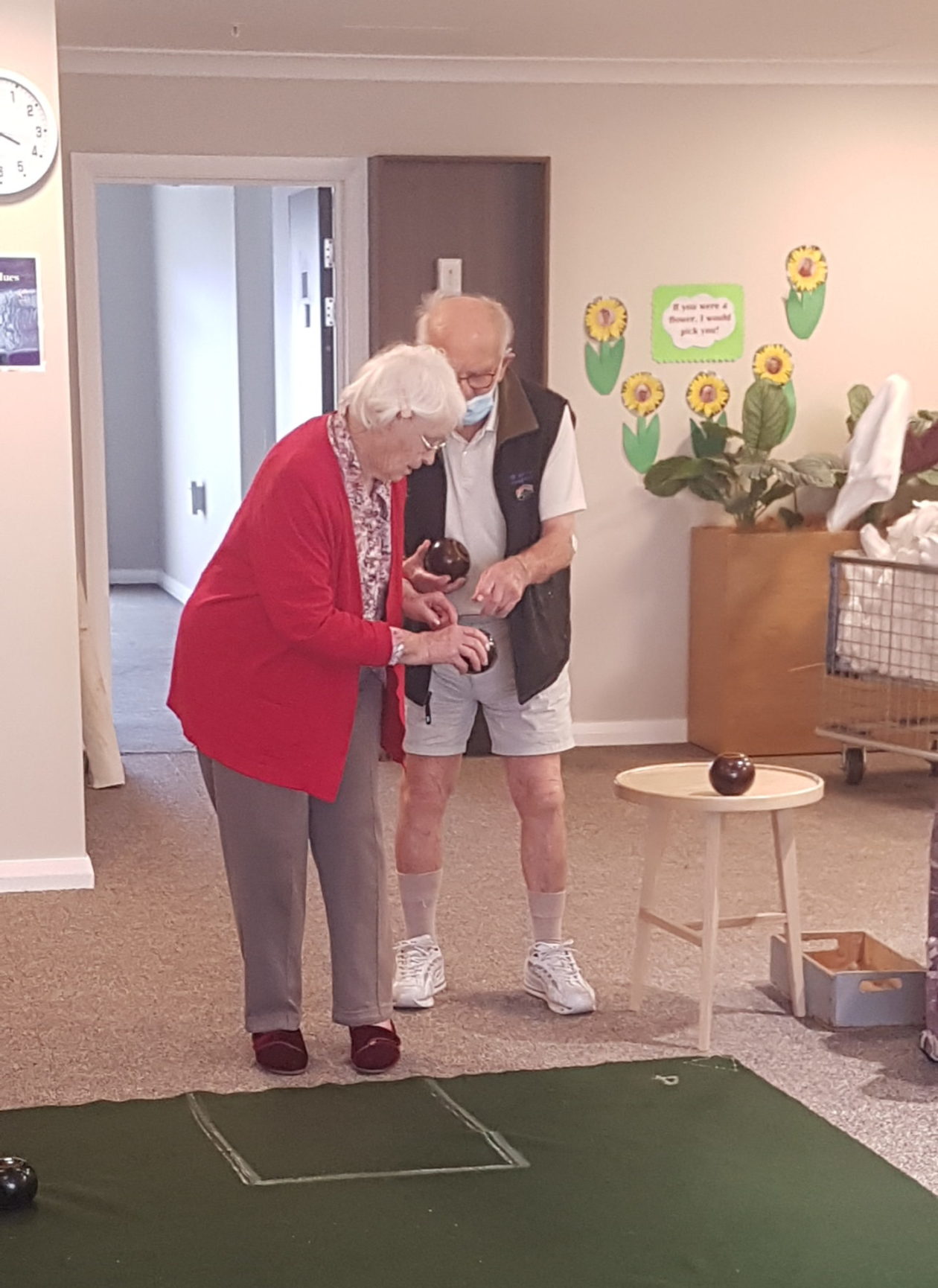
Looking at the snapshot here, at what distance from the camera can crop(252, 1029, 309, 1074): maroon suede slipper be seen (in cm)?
309

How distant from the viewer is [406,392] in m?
2.84

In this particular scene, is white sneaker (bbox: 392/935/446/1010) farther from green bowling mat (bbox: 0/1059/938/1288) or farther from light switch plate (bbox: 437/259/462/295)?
light switch plate (bbox: 437/259/462/295)

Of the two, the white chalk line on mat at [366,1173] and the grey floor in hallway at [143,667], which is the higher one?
the white chalk line on mat at [366,1173]

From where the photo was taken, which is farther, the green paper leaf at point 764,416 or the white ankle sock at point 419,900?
the green paper leaf at point 764,416

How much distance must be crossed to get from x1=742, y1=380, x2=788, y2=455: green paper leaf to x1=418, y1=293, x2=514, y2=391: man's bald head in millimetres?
2796

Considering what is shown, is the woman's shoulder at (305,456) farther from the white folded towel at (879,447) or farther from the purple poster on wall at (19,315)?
the white folded towel at (879,447)

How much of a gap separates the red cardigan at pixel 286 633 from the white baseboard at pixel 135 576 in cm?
819

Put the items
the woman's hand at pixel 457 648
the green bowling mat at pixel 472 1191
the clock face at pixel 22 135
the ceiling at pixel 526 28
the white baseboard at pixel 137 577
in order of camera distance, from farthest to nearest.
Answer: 1. the white baseboard at pixel 137 577
2. the ceiling at pixel 526 28
3. the clock face at pixel 22 135
4. the woman's hand at pixel 457 648
5. the green bowling mat at pixel 472 1191

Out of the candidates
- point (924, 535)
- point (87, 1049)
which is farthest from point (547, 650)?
point (924, 535)

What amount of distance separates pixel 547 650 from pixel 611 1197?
1.11 m

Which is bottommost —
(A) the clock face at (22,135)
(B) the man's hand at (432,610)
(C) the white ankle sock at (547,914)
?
(C) the white ankle sock at (547,914)

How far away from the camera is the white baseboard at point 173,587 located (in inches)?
402

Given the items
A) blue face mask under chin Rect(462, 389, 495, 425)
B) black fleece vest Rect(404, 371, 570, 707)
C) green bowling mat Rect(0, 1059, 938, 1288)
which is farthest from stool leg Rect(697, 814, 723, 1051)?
blue face mask under chin Rect(462, 389, 495, 425)

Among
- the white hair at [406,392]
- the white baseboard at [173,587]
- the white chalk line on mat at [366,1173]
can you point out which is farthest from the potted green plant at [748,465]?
the white baseboard at [173,587]
